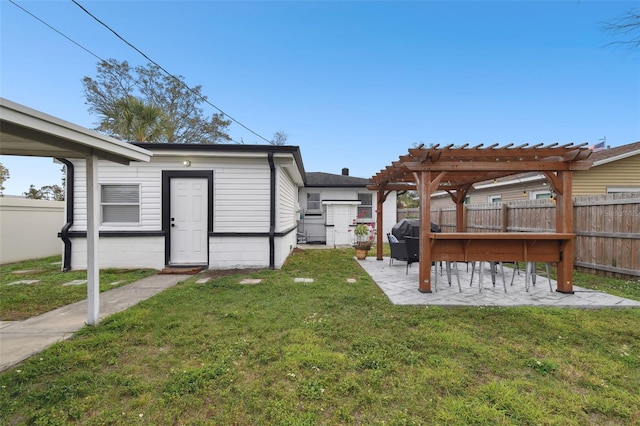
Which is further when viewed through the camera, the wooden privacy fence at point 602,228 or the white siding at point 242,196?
the white siding at point 242,196

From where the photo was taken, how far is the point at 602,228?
18.7ft

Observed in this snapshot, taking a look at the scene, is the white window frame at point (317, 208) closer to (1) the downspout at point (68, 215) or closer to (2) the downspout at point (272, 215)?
(2) the downspout at point (272, 215)

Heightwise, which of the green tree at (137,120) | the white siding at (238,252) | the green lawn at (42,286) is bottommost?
the green lawn at (42,286)

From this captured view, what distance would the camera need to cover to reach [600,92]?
37.6 ft

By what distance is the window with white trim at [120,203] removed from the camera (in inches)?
245

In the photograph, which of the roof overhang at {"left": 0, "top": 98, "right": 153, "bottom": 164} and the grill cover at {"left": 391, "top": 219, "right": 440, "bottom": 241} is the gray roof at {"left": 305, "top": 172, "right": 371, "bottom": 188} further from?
the roof overhang at {"left": 0, "top": 98, "right": 153, "bottom": 164}

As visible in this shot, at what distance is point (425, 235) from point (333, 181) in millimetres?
9042

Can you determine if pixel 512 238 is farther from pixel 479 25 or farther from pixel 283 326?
pixel 479 25

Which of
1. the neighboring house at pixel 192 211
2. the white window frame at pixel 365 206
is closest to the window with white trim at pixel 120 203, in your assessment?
the neighboring house at pixel 192 211

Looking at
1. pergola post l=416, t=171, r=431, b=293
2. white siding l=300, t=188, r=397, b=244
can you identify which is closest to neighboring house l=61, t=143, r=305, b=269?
pergola post l=416, t=171, r=431, b=293

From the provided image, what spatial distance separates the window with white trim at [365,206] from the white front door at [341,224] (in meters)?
1.18

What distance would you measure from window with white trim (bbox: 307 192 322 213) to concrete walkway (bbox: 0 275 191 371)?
852 cm

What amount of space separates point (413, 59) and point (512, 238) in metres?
10.3

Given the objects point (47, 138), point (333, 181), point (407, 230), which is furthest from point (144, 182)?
point (333, 181)
